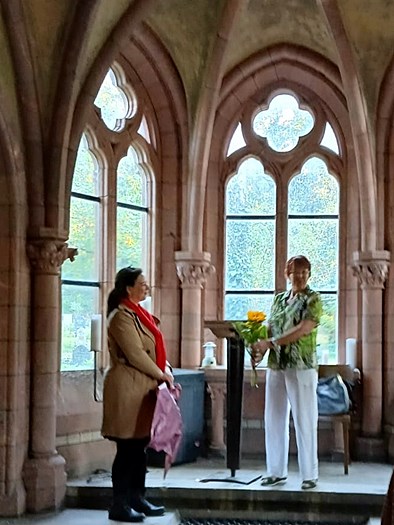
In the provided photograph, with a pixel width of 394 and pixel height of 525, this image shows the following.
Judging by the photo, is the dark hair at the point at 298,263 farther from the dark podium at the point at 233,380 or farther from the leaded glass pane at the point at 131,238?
the leaded glass pane at the point at 131,238

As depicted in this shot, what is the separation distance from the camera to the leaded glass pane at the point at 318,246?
799 cm

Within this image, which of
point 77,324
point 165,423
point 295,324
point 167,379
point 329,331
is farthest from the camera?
point 329,331

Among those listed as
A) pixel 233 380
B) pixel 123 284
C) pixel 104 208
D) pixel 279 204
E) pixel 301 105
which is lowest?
pixel 233 380

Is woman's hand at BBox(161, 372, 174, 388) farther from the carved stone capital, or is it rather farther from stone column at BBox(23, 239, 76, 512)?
the carved stone capital

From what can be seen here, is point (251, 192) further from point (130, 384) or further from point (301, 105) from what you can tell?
point (130, 384)

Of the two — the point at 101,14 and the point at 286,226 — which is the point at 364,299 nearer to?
the point at 286,226

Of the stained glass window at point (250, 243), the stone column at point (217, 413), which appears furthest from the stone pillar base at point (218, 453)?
the stained glass window at point (250, 243)

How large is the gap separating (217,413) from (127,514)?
7.06 feet

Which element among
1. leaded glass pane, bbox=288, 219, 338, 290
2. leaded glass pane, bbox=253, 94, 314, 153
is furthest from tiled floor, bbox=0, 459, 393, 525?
leaded glass pane, bbox=253, 94, 314, 153

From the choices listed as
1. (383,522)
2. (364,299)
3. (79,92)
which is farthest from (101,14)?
(383,522)

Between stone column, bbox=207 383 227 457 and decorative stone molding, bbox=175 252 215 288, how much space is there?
95 centimetres

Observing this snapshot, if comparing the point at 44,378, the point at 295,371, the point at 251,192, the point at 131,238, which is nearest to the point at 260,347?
the point at 295,371

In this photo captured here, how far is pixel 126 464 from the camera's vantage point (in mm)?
5203

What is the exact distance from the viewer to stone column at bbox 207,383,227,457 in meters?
7.27
